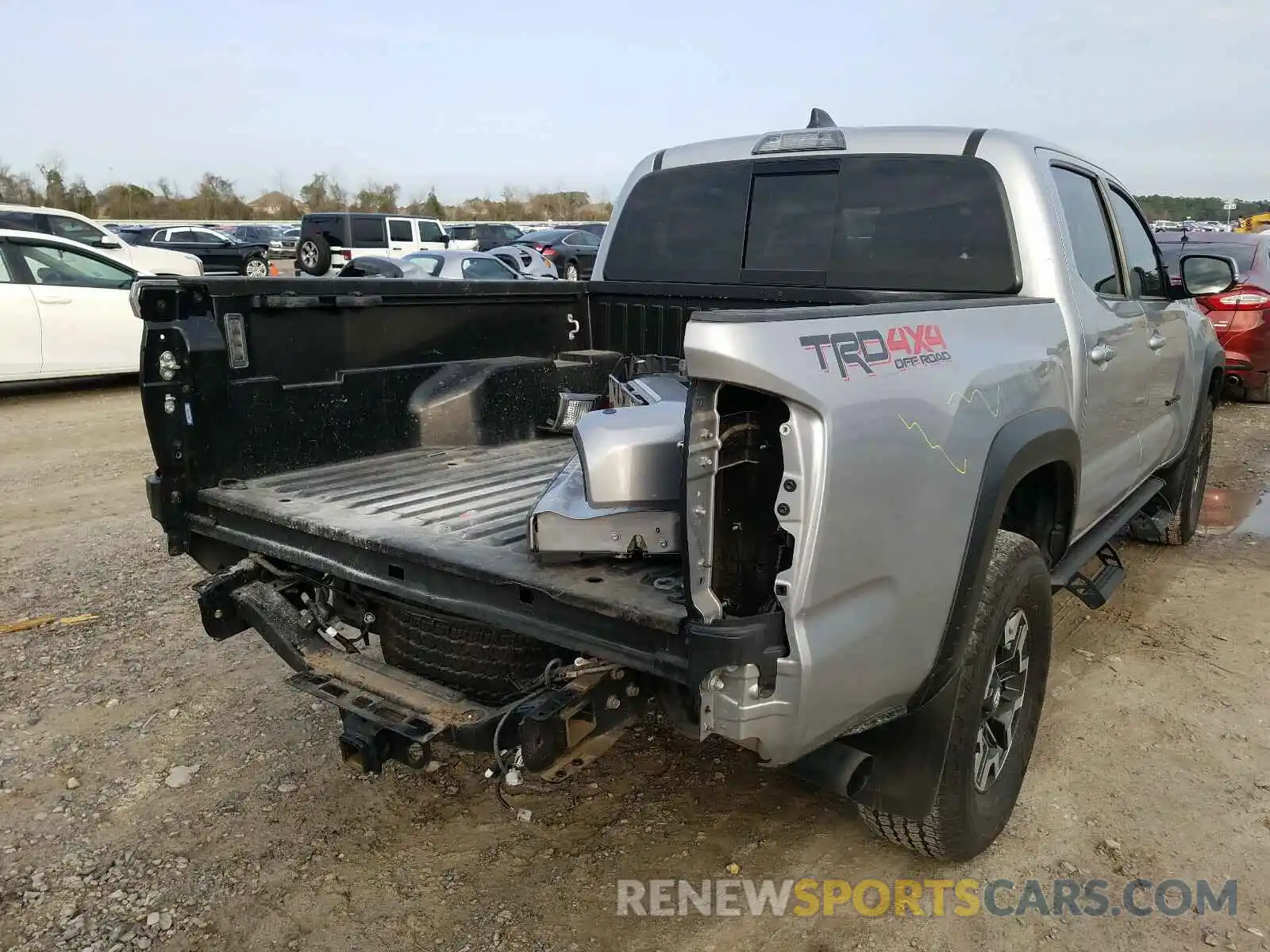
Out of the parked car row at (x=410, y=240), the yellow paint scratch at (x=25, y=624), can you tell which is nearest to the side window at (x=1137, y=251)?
the yellow paint scratch at (x=25, y=624)

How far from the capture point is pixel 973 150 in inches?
138

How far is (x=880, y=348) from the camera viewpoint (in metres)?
2.23

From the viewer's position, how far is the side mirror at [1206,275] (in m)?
4.90

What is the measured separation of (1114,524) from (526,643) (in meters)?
2.88

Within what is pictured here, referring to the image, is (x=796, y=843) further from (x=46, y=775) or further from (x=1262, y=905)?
(x=46, y=775)

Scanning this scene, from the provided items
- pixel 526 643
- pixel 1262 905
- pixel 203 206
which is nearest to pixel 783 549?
pixel 526 643

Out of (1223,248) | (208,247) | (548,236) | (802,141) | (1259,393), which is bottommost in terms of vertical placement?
(1259,393)

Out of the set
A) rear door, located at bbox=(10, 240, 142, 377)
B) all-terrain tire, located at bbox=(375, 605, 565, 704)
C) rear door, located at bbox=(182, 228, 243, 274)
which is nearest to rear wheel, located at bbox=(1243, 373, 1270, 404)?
all-terrain tire, located at bbox=(375, 605, 565, 704)

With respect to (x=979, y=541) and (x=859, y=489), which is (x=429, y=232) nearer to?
(x=979, y=541)

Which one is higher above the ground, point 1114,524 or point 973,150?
point 973,150

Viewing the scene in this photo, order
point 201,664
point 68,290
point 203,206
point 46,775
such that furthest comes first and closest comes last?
point 203,206, point 68,290, point 201,664, point 46,775

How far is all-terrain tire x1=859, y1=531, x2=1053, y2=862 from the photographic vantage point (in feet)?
8.55

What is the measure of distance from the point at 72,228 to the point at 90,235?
1.38 ft

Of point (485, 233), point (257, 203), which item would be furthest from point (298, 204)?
point (485, 233)
